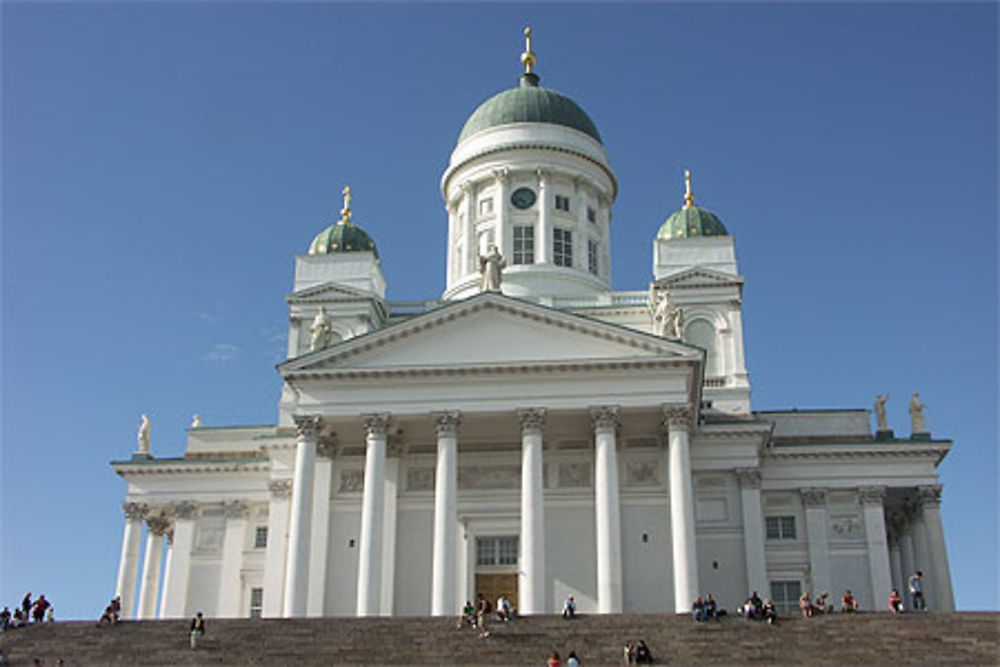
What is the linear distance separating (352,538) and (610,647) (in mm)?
12948

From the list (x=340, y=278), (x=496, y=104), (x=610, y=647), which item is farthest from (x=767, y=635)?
(x=496, y=104)

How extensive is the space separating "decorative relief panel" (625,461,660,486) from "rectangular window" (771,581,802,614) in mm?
7315

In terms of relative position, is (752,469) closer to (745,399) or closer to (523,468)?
(745,399)

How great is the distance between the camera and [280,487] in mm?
43531

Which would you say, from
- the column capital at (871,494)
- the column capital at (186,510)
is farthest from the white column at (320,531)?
the column capital at (871,494)

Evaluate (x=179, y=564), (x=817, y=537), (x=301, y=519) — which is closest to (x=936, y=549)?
(x=817, y=537)

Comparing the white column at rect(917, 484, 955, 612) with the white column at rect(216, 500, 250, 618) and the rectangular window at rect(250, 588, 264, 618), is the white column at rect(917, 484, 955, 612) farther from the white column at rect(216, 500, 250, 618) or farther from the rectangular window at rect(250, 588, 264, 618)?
the white column at rect(216, 500, 250, 618)

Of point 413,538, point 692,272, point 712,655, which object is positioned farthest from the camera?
point 692,272

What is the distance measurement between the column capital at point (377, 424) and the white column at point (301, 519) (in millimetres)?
1648

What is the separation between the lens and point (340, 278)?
4878cm

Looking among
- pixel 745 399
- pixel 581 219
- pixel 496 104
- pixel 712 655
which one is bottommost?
pixel 712 655

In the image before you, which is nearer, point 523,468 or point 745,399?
point 523,468

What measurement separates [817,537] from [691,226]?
529 inches

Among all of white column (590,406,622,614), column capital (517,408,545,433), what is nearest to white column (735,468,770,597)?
white column (590,406,622,614)
